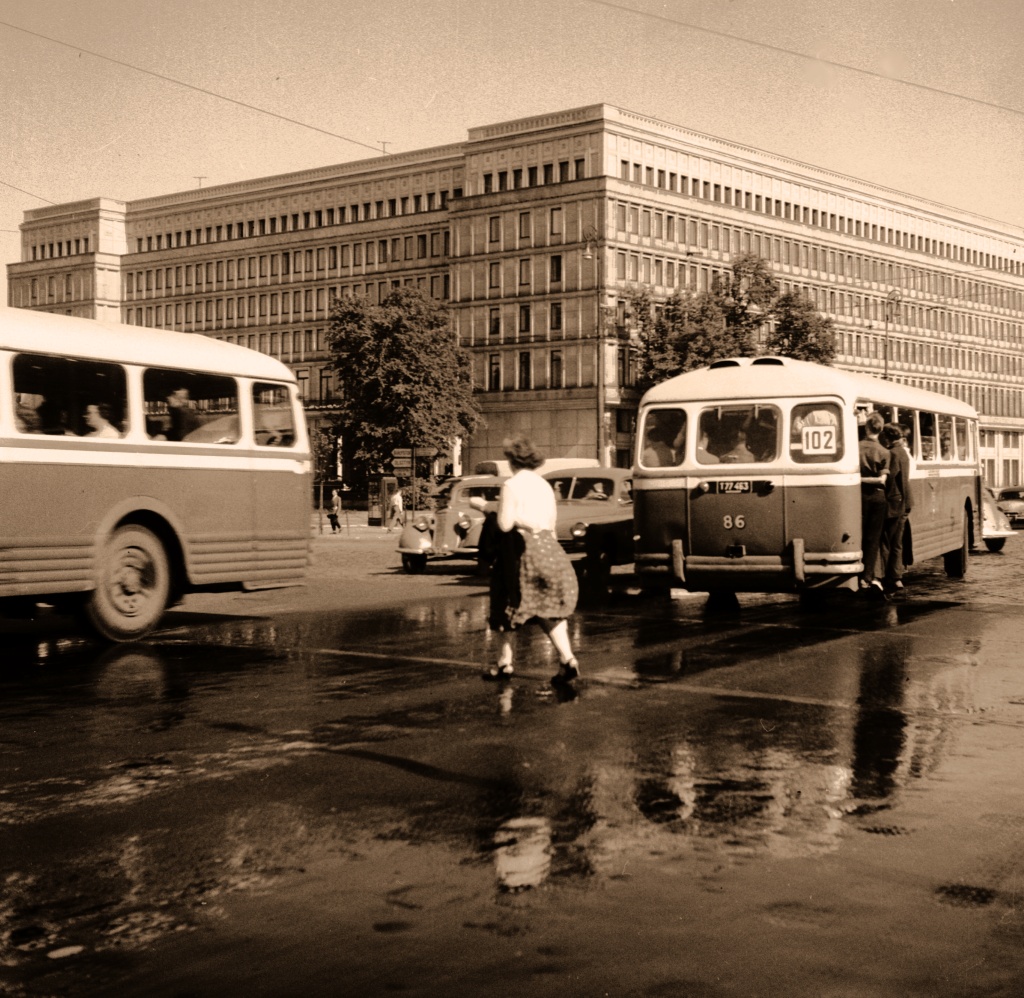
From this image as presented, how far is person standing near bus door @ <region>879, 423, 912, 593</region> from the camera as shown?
57.7 feet

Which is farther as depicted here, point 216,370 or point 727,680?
point 216,370

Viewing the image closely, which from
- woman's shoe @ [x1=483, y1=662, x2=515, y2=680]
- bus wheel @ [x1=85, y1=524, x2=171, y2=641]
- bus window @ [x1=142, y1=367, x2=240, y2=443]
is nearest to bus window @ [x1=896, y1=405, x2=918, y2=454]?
bus window @ [x1=142, y1=367, x2=240, y2=443]

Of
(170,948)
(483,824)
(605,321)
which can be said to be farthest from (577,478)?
(605,321)

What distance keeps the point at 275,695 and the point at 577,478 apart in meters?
13.5

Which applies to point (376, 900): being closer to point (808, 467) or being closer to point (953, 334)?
point (808, 467)

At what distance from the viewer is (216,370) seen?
15.4 metres

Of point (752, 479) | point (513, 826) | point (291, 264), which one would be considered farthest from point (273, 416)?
point (291, 264)

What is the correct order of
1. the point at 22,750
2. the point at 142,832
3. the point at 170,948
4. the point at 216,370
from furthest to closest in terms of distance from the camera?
the point at 216,370
the point at 22,750
the point at 142,832
the point at 170,948

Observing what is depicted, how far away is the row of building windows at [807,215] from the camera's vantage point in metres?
99.1

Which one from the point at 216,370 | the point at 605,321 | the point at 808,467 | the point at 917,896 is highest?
the point at 605,321

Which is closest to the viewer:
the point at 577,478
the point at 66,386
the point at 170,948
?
the point at 170,948

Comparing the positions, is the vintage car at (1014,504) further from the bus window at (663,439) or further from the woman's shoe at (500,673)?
the woman's shoe at (500,673)

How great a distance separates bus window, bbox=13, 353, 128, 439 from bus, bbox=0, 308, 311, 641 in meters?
0.01

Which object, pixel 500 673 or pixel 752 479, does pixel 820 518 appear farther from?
pixel 500 673
